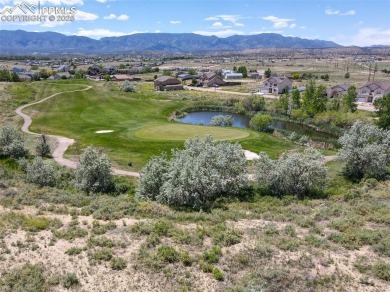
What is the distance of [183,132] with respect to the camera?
49.9 metres

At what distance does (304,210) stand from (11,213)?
17.0 meters

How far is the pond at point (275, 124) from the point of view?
5691 cm

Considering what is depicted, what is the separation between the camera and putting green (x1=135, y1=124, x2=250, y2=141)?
154 feet

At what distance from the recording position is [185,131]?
1991 inches

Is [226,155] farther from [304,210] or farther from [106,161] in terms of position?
[106,161]

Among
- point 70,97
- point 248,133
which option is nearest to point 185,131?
point 248,133

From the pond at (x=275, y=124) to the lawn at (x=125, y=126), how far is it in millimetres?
4595

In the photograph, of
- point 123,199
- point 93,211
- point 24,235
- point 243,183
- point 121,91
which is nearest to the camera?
point 24,235

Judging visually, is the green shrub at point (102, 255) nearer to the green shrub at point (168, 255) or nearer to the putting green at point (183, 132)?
the green shrub at point (168, 255)

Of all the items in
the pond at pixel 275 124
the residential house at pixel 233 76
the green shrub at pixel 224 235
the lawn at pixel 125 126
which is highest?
the residential house at pixel 233 76

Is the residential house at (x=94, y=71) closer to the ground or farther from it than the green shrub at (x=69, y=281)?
farther from it

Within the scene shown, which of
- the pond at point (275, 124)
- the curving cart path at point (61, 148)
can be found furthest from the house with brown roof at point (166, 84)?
the curving cart path at point (61, 148)

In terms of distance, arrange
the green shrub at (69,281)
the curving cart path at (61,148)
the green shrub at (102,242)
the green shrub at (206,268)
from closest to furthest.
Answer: the green shrub at (69,281)
the green shrub at (206,268)
the green shrub at (102,242)
the curving cart path at (61,148)

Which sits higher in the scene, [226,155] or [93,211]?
[226,155]
